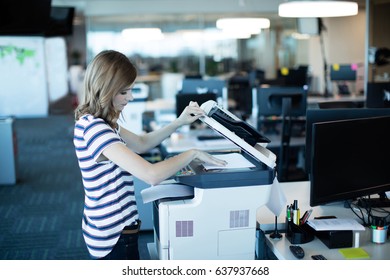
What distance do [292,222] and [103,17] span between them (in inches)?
390

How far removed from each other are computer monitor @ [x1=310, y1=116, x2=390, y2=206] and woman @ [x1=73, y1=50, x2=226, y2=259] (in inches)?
15.3

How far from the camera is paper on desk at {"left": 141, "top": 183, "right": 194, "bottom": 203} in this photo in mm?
1949

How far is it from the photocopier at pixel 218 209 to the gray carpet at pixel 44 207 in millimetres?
875

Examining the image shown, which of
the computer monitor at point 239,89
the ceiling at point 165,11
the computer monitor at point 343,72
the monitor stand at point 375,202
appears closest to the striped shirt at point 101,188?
the monitor stand at point 375,202

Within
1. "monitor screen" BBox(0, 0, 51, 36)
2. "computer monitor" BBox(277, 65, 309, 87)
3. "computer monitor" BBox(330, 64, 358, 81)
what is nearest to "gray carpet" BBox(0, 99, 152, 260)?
"monitor screen" BBox(0, 0, 51, 36)

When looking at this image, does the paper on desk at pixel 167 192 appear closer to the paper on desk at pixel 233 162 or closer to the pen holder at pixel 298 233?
the paper on desk at pixel 233 162

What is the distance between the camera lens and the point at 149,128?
5859mm

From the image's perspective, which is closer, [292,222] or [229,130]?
[229,130]

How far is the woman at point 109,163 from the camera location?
1760 mm

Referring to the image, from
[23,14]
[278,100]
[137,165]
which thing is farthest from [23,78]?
[137,165]

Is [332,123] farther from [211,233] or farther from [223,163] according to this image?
[211,233]
